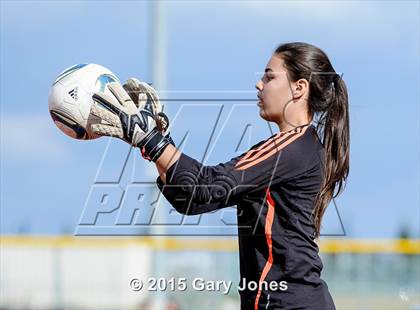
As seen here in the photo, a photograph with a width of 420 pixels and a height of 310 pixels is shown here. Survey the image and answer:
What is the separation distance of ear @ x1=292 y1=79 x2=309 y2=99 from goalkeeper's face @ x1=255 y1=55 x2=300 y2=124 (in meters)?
0.02

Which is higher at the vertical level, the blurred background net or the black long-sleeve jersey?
the black long-sleeve jersey

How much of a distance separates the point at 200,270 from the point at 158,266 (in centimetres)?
101

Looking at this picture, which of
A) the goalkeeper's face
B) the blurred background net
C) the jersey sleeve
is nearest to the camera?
the jersey sleeve

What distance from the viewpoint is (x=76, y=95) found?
4195mm

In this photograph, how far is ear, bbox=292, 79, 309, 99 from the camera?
162 inches

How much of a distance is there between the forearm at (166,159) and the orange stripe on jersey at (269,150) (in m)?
0.25

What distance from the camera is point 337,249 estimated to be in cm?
1035

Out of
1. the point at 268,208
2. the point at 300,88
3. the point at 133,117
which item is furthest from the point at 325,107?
the point at 133,117

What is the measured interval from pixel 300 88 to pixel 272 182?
1.48 feet

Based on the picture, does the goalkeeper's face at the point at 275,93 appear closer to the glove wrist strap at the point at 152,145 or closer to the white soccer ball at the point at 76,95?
the glove wrist strap at the point at 152,145

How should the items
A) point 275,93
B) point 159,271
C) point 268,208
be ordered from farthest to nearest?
1. point 159,271
2. point 275,93
3. point 268,208

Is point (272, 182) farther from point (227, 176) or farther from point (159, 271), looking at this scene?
point (159, 271)

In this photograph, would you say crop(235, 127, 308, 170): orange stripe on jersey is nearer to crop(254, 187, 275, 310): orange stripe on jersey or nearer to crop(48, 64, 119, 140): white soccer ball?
crop(254, 187, 275, 310): orange stripe on jersey

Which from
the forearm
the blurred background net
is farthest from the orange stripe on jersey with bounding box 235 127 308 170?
the blurred background net
